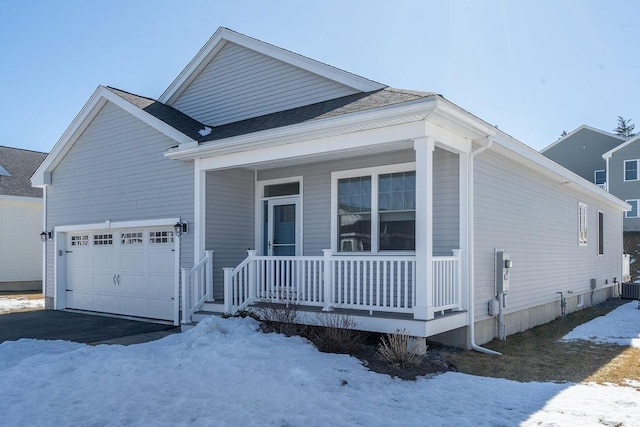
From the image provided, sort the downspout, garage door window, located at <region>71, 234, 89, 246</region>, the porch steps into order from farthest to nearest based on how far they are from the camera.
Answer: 1. garage door window, located at <region>71, 234, 89, 246</region>
2. the porch steps
3. the downspout

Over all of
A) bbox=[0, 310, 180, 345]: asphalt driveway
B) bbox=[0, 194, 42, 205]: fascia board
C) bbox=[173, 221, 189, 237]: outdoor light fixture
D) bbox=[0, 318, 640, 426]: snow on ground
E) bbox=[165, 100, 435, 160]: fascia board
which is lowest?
bbox=[0, 310, 180, 345]: asphalt driveway

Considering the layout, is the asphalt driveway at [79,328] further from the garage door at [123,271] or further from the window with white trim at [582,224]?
the window with white trim at [582,224]

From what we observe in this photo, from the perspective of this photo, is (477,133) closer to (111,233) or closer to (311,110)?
(311,110)

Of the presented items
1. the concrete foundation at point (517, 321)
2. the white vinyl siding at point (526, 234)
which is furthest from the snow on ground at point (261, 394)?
the white vinyl siding at point (526, 234)

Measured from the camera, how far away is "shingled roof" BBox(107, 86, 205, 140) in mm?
10693

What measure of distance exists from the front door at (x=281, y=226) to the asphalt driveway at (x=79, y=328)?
259 cm

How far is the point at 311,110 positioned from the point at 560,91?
13.5 meters

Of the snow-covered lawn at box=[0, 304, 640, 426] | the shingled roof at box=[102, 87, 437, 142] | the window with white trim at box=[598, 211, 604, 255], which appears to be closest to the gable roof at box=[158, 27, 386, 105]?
the shingled roof at box=[102, 87, 437, 142]

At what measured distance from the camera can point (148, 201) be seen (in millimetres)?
11117

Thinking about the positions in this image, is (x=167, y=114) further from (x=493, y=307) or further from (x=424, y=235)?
(x=493, y=307)

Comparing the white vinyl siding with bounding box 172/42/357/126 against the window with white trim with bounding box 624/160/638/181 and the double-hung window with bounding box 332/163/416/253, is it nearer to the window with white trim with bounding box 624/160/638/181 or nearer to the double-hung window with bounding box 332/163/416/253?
the double-hung window with bounding box 332/163/416/253

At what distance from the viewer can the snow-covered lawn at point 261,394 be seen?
15.5 ft

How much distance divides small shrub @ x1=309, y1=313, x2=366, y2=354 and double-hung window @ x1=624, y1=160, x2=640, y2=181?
28.6 meters

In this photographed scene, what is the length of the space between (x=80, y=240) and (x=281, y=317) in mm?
7585
